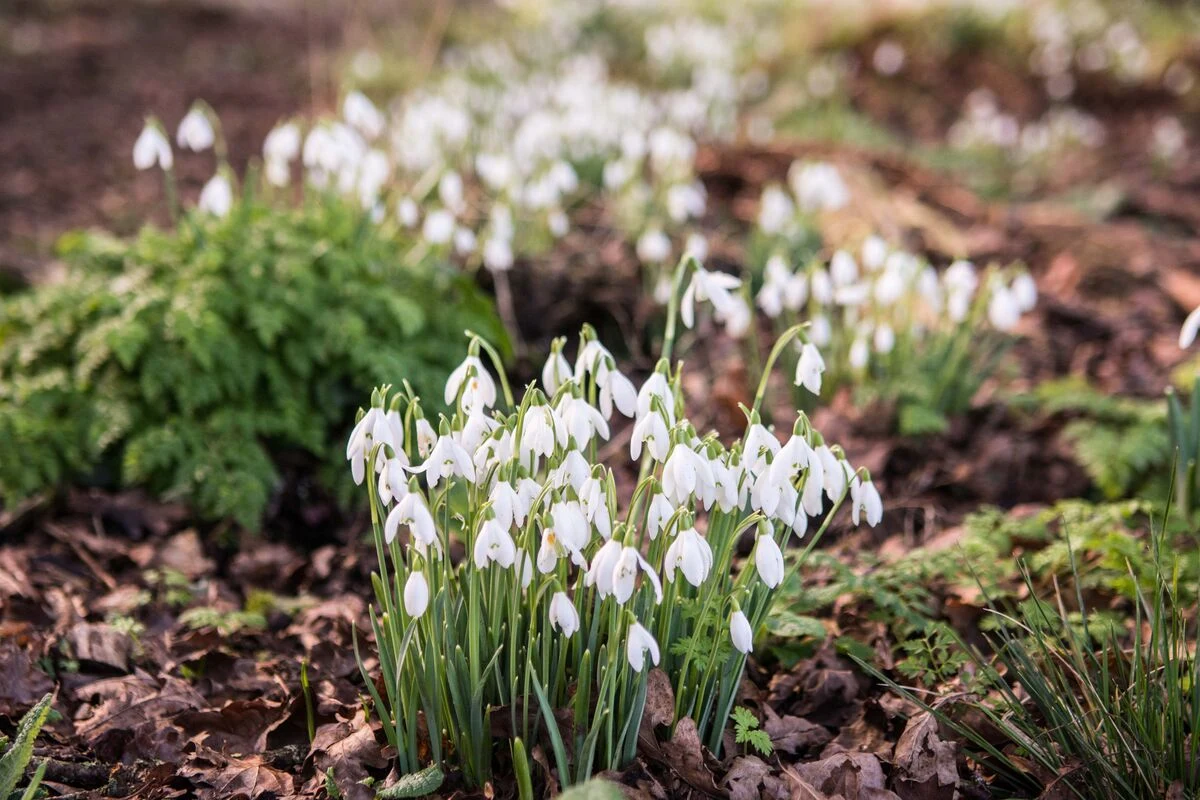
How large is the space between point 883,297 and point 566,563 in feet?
7.12

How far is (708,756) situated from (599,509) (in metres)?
0.64

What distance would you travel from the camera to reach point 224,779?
6.94 feet

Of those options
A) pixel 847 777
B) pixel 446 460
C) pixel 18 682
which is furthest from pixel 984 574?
pixel 18 682

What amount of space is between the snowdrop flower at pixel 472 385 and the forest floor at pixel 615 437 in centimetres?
46

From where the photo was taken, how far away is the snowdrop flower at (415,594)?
1701mm

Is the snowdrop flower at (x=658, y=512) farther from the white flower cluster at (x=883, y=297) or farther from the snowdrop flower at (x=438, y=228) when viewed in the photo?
the snowdrop flower at (x=438, y=228)

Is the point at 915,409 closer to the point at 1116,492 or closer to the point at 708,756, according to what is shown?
the point at 1116,492

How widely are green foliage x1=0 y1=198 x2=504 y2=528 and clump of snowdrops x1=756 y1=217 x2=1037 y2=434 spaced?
114 cm

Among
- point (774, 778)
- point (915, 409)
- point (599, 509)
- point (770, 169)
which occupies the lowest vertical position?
point (774, 778)

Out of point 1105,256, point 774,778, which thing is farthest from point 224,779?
point 1105,256

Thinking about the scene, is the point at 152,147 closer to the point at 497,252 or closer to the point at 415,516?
the point at 497,252

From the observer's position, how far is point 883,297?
3680mm

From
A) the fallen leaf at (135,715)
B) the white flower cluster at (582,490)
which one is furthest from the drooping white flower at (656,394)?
the fallen leaf at (135,715)

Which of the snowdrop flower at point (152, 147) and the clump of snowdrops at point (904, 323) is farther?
the clump of snowdrops at point (904, 323)
